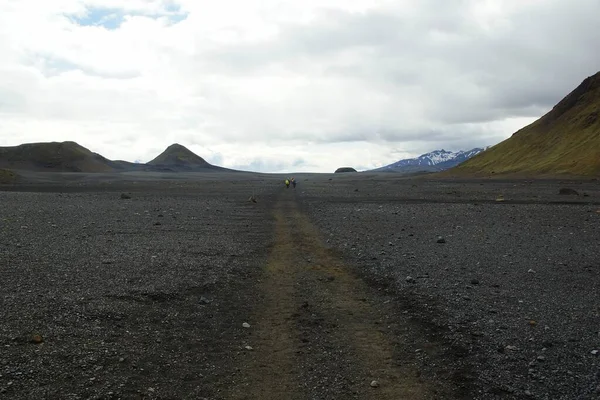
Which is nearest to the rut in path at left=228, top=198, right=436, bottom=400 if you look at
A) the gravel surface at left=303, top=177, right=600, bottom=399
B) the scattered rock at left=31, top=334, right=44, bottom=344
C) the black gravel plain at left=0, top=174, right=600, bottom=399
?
the black gravel plain at left=0, top=174, right=600, bottom=399

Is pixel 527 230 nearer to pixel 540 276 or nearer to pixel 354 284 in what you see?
pixel 540 276

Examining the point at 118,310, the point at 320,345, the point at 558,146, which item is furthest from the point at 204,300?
the point at 558,146

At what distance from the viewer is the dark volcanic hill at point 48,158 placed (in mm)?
132875

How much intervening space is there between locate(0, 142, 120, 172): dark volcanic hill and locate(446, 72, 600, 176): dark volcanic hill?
343 ft

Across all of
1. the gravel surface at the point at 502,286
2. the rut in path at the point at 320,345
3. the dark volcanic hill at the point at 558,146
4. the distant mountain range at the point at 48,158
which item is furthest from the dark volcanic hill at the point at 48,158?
the rut in path at the point at 320,345

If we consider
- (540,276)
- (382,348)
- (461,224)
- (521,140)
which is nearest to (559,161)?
(521,140)

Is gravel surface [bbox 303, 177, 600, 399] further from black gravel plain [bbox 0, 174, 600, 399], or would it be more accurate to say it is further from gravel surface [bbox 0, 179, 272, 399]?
gravel surface [bbox 0, 179, 272, 399]

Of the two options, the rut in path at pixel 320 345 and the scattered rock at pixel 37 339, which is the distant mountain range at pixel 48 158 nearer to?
the rut in path at pixel 320 345

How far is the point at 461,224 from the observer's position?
20.6m

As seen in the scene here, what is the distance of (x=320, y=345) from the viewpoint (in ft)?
24.3

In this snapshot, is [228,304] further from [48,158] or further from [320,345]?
[48,158]

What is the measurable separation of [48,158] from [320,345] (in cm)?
15146

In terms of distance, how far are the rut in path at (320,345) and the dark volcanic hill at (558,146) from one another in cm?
6609

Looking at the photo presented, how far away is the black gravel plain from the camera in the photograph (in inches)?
242
